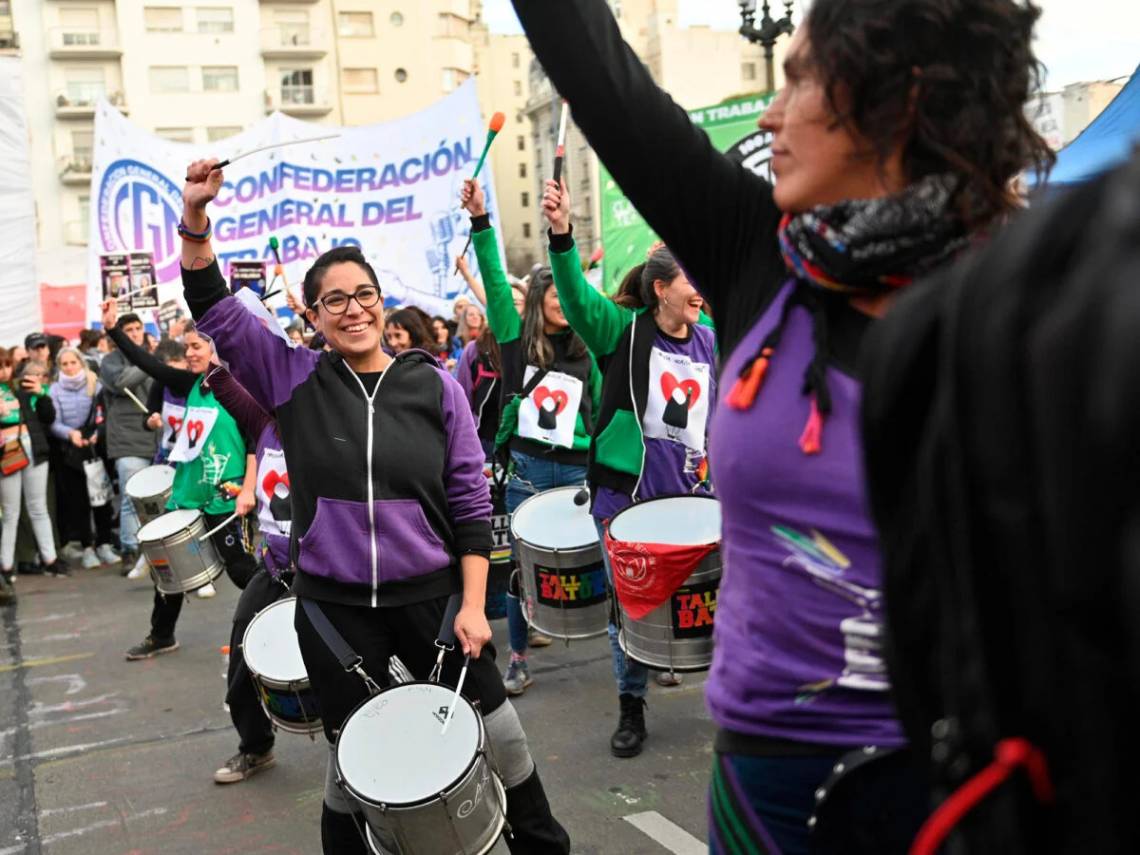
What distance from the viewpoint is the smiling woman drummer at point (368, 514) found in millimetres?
3377

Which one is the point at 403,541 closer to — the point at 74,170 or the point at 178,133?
the point at 74,170

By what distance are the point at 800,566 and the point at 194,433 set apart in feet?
19.6

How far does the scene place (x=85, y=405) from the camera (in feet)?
38.2

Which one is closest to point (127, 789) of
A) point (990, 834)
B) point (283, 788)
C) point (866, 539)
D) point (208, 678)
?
point (283, 788)

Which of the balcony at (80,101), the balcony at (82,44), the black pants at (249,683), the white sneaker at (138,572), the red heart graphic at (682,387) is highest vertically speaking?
the balcony at (82,44)

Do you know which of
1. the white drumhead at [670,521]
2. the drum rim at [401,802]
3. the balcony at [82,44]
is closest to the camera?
the drum rim at [401,802]

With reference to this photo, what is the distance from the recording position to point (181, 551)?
21.6 ft

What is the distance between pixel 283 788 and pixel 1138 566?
4874 mm

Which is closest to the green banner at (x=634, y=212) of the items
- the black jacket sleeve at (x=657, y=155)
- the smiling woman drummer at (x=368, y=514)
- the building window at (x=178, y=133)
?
the smiling woman drummer at (x=368, y=514)

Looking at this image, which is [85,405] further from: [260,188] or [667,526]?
[667,526]

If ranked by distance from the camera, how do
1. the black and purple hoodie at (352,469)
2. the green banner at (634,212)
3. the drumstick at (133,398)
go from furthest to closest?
the green banner at (634,212) < the drumstick at (133,398) < the black and purple hoodie at (352,469)

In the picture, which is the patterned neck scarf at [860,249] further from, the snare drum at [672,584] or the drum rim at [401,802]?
the snare drum at [672,584]

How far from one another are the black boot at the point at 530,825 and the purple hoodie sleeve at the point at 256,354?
132 cm

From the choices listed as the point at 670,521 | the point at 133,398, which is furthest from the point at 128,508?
the point at 670,521
